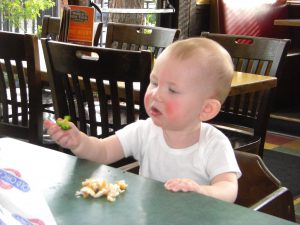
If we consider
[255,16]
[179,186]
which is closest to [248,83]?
[179,186]

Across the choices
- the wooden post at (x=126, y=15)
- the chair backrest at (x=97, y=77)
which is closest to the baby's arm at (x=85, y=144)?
the chair backrest at (x=97, y=77)

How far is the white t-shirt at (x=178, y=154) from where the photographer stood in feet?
4.18

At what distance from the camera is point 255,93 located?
2.57 m

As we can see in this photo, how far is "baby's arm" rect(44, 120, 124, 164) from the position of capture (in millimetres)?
1157

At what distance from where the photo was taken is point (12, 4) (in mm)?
4688

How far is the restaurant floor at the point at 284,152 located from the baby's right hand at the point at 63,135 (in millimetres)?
1951

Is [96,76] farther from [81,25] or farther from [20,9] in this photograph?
[20,9]

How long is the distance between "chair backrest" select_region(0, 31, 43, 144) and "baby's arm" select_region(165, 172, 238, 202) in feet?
4.06

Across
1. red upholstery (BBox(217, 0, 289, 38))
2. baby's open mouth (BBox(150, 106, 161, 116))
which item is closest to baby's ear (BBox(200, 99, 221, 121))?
baby's open mouth (BBox(150, 106, 161, 116))

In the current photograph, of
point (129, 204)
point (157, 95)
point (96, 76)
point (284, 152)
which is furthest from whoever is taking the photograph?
point (284, 152)

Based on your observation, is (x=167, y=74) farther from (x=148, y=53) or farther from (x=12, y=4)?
(x=12, y=4)

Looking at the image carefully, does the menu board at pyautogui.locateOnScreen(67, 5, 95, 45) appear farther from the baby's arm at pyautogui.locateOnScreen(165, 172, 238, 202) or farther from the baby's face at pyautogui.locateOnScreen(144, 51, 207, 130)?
the baby's arm at pyautogui.locateOnScreen(165, 172, 238, 202)

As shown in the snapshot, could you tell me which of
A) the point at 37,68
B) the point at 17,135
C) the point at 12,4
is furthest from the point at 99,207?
the point at 12,4

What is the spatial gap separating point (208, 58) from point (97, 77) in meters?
0.67
